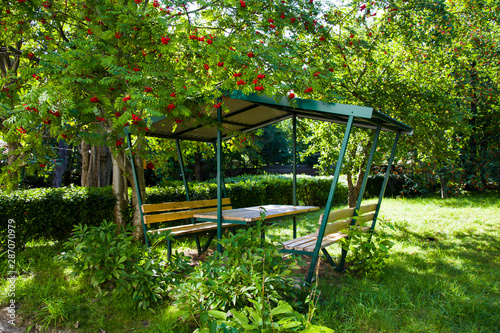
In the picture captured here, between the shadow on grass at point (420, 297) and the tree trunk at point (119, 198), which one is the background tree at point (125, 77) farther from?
the shadow on grass at point (420, 297)

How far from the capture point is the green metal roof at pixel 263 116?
11.7ft

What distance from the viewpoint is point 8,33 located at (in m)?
4.57

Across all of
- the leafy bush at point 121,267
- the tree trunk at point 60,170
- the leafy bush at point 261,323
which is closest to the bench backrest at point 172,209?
the leafy bush at point 121,267

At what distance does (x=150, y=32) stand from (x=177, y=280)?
273 cm

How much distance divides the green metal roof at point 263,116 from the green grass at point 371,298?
142cm

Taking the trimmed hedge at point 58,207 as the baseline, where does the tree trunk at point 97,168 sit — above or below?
above

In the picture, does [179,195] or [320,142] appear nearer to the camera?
[179,195]

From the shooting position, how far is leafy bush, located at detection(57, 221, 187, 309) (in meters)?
3.28

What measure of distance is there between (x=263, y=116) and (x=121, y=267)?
A: 3108mm

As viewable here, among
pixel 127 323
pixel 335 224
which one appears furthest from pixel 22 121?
pixel 335 224

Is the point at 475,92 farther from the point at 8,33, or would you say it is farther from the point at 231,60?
the point at 8,33

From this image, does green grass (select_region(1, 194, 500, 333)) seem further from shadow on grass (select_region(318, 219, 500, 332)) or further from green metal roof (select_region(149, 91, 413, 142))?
green metal roof (select_region(149, 91, 413, 142))

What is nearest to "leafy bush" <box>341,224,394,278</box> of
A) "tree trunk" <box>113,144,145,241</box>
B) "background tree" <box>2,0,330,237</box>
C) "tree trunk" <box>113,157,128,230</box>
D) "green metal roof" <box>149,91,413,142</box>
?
"green metal roof" <box>149,91,413,142</box>

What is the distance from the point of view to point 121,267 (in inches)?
128
